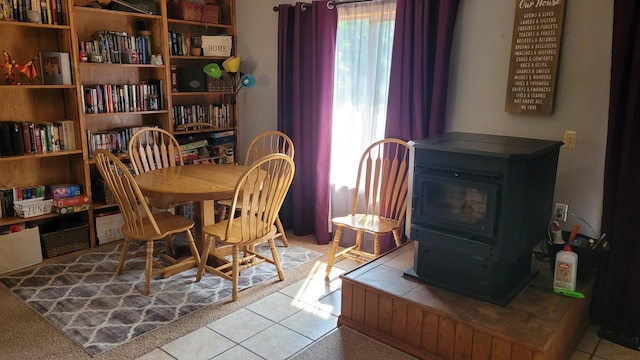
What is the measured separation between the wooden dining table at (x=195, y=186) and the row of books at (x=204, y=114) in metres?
0.82

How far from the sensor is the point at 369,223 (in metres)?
3.21

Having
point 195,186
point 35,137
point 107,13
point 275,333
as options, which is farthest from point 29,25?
point 275,333

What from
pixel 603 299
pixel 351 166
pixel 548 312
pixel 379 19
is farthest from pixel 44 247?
pixel 603 299

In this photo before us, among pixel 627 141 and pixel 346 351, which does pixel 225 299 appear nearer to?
pixel 346 351

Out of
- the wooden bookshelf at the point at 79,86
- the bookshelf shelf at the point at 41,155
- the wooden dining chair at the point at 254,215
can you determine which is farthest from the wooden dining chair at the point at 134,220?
the wooden bookshelf at the point at 79,86

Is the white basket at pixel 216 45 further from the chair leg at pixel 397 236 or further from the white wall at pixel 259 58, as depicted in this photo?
the chair leg at pixel 397 236

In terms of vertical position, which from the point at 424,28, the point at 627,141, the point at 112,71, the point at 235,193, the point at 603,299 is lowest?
the point at 603,299

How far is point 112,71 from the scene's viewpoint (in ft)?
13.3

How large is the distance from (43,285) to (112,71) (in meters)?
1.84

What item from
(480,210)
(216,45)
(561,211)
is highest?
(216,45)

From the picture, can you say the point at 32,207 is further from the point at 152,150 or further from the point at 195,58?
the point at 195,58

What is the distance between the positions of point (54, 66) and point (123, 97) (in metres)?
0.57

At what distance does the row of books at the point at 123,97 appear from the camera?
12.2 feet

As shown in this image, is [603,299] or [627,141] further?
[603,299]
